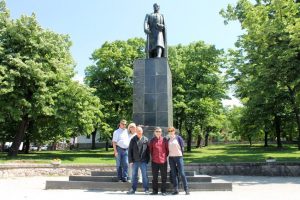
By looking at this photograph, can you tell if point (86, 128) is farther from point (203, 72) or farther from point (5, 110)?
point (203, 72)

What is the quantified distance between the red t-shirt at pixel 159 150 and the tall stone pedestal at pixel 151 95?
216 cm

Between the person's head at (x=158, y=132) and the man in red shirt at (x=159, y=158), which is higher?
the person's head at (x=158, y=132)

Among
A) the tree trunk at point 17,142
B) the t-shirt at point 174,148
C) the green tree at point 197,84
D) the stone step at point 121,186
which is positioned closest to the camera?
the t-shirt at point 174,148

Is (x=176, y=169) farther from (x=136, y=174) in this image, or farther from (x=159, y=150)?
(x=136, y=174)

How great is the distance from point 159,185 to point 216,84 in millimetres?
23194

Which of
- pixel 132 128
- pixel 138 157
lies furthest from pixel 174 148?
pixel 132 128

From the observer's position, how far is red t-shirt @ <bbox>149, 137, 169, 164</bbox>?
31.7 ft

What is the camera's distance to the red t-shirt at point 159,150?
9.66m

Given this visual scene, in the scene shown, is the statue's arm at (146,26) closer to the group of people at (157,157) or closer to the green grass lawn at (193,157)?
the group of people at (157,157)

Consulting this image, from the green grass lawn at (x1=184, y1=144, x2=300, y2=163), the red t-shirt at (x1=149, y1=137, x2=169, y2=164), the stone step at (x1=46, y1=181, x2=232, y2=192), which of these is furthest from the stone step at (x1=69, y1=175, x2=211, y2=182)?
the green grass lawn at (x1=184, y1=144, x2=300, y2=163)

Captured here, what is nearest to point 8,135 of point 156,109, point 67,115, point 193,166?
point 67,115

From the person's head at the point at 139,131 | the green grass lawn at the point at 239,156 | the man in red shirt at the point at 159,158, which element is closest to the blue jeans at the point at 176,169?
the man in red shirt at the point at 159,158

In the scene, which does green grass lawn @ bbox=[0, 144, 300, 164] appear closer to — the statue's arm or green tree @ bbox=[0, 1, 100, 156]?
green tree @ bbox=[0, 1, 100, 156]

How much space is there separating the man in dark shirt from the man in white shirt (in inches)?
30.7
